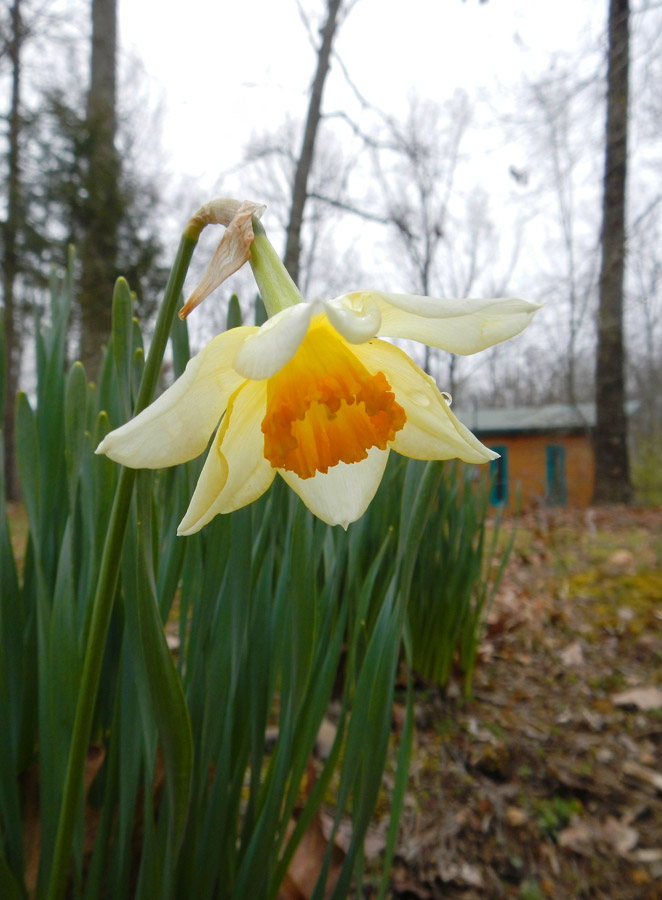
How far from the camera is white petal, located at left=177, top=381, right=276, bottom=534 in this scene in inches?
23.6

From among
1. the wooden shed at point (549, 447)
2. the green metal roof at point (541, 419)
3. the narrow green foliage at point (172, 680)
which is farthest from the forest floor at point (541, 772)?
the wooden shed at point (549, 447)

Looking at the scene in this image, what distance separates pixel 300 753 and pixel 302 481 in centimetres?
44

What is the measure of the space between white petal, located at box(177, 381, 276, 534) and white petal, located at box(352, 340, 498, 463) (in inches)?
5.8

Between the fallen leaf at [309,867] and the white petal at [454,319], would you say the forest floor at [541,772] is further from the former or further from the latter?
the white petal at [454,319]

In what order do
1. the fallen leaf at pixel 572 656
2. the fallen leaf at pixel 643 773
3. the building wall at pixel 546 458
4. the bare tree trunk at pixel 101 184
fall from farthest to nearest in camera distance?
1. the building wall at pixel 546 458
2. the bare tree trunk at pixel 101 184
3. the fallen leaf at pixel 572 656
4. the fallen leaf at pixel 643 773

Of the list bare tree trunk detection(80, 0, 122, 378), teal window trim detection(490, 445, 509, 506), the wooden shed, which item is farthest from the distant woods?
the wooden shed

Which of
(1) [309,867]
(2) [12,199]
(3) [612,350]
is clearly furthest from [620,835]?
(2) [12,199]

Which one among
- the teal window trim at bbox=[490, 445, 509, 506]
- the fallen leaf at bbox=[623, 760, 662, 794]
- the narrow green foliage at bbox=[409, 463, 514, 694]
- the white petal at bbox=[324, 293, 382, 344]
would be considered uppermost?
the white petal at bbox=[324, 293, 382, 344]

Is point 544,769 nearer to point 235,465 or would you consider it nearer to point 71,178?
point 235,465

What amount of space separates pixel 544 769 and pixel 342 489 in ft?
4.87

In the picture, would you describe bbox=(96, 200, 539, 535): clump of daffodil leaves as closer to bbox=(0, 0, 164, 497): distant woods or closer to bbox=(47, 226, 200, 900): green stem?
bbox=(47, 226, 200, 900): green stem

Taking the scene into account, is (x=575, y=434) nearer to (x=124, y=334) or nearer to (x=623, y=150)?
(x=623, y=150)

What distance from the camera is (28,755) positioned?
923mm

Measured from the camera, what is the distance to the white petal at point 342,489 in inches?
28.0
